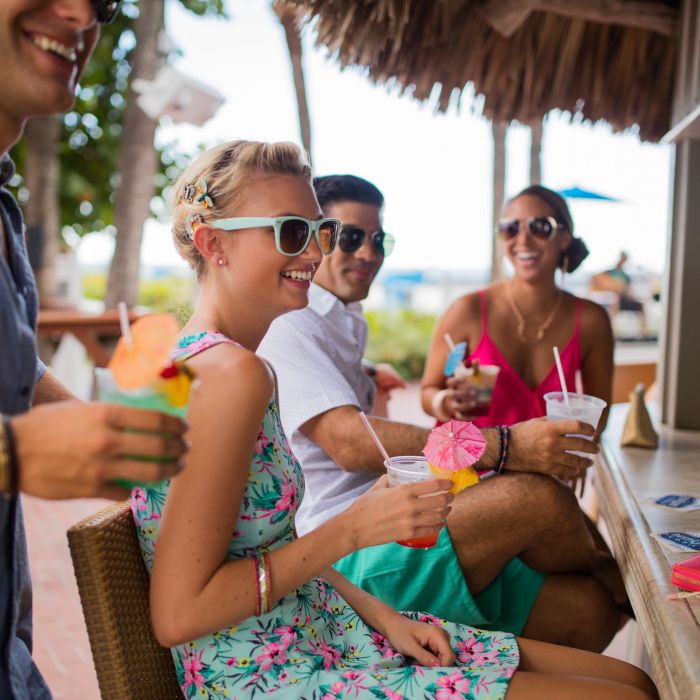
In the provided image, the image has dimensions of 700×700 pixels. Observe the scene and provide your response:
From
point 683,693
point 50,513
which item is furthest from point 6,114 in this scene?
point 50,513

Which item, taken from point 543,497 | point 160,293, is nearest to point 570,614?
point 543,497

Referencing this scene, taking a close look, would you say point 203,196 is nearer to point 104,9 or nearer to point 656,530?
point 104,9

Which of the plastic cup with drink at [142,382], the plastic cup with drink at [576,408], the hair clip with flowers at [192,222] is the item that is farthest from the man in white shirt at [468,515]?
the plastic cup with drink at [142,382]

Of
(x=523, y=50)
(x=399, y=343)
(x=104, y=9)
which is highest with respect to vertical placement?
(x=523, y=50)

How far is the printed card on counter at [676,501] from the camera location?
204 cm

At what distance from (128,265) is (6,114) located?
8.70 m

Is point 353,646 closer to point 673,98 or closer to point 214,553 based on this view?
point 214,553

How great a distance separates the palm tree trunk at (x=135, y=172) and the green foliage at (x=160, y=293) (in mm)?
605

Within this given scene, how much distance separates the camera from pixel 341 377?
7.73ft

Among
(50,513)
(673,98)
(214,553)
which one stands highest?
(673,98)

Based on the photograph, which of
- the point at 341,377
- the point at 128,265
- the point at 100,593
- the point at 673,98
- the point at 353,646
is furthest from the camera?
the point at 128,265

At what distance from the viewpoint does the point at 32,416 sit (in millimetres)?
985

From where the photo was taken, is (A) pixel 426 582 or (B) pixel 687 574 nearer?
(B) pixel 687 574

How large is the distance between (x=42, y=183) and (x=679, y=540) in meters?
9.18
